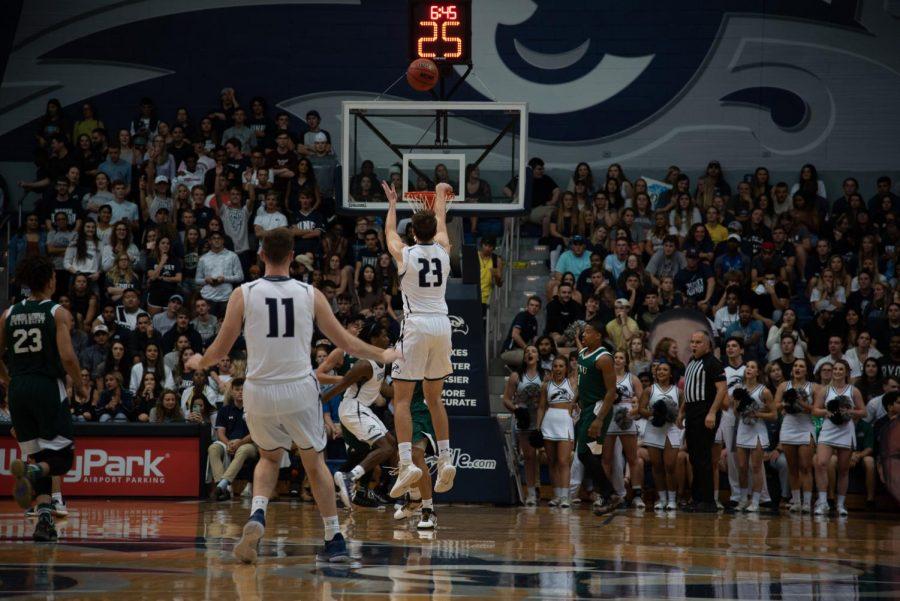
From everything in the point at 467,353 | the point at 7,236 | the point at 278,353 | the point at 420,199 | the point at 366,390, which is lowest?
the point at 366,390

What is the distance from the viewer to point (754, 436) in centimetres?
1516

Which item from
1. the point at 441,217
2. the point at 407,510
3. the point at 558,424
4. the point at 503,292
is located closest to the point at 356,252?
the point at 503,292

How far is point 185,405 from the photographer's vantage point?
645 inches

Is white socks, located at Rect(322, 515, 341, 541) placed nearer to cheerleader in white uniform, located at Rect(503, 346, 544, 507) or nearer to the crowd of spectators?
cheerleader in white uniform, located at Rect(503, 346, 544, 507)

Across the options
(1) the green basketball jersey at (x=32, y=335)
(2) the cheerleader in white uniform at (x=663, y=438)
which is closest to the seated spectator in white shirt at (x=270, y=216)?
(2) the cheerleader in white uniform at (x=663, y=438)

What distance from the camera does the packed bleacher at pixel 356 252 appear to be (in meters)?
16.7

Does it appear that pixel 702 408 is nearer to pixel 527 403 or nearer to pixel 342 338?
pixel 527 403

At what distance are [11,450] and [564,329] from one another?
786 cm

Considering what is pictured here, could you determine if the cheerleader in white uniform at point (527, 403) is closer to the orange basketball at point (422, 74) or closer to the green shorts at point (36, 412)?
the orange basketball at point (422, 74)

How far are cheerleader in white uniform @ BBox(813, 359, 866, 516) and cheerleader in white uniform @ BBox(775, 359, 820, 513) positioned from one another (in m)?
0.12

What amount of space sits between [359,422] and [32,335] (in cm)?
481

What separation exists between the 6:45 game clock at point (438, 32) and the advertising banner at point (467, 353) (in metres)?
2.84

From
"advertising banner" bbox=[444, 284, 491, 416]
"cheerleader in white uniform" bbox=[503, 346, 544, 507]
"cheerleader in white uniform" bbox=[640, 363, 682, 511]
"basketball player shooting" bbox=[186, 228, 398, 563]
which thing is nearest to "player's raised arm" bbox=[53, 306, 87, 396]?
"basketball player shooting" bbox=[186, 228, 398, 563]

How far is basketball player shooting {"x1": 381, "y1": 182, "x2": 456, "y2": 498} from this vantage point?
10.4 metres
